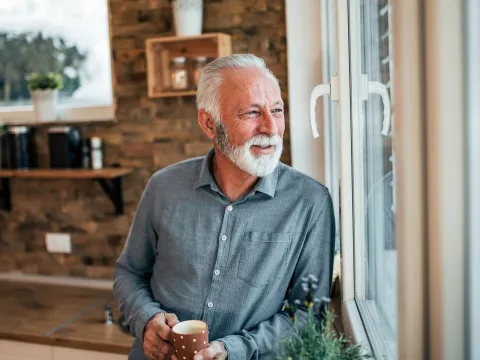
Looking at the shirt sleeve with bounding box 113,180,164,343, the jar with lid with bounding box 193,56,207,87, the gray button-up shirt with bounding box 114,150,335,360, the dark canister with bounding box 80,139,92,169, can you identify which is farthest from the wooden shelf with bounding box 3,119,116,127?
the gray button-up shirt with bounding box 114,150,335,360

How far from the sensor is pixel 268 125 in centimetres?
159

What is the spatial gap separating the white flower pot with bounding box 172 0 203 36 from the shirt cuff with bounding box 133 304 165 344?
1.34 metres

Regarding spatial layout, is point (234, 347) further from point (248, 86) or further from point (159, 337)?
point (248, 86)

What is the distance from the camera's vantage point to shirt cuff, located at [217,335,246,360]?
146cm

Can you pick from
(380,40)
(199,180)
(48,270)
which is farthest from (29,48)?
(380,40)

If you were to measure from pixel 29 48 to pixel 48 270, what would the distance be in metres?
1.22

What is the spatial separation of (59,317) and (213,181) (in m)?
1.33

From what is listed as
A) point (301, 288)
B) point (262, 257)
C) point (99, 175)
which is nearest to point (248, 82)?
point (262, 257)

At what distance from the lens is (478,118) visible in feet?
2.36

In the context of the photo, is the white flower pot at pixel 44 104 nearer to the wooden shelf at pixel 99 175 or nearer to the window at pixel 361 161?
the wooden shelf at pixel 99 175

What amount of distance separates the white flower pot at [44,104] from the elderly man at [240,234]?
1.44m

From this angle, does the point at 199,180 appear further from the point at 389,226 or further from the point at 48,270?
the point at 48,270

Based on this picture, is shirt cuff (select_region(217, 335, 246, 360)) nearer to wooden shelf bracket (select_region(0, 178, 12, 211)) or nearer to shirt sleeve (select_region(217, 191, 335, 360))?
shirt sleeve (select_region(217, 191, 335, 360))

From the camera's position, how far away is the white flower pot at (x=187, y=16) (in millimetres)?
2502
